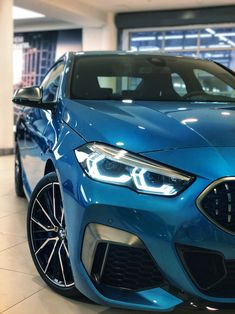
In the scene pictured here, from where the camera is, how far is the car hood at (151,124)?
1.60 m

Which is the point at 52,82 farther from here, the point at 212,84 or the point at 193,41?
the point at 193,41

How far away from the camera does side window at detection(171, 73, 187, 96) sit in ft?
8.64

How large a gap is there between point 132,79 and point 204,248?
1.47 m

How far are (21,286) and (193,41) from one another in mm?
10250

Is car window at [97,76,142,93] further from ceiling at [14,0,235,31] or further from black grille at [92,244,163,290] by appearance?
ceiling at [14,0,235,31]

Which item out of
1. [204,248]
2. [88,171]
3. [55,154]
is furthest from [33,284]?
[204,248]

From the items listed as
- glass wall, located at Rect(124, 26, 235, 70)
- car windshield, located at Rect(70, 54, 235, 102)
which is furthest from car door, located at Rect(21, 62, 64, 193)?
glass wall, located at Rect(124, 26, 235, 70)

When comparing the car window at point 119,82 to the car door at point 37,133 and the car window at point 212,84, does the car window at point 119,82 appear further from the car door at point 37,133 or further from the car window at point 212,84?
the car window at point 212,84

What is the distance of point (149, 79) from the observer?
2.64 m

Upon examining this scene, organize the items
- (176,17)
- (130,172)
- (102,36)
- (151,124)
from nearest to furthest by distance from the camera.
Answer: (130,172), (151,124), (176,17), (102,36)

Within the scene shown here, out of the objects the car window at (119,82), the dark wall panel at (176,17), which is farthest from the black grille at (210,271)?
the dark wall panel at (176,17)

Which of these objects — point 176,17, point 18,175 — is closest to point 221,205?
point 18,175

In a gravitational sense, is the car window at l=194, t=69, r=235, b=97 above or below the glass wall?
below

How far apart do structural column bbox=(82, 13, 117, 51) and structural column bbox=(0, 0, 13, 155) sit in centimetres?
381
